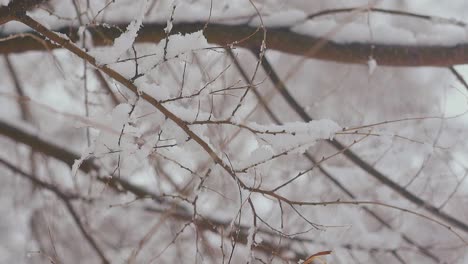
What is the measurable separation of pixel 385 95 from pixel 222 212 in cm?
286

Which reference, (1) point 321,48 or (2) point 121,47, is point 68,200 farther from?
(2) point 121,47

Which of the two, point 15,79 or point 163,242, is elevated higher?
point 15,79

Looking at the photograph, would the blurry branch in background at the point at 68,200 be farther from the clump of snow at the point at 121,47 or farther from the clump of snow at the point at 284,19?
the clump of snow at the point at 121,47

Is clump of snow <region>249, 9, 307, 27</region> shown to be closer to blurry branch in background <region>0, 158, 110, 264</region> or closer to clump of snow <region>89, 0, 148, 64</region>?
clump of snow <region>89, 0, 148, 64</region>

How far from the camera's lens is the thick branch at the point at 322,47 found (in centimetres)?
221

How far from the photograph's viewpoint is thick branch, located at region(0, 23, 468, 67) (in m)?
2.21

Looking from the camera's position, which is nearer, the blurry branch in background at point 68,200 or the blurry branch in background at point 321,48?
the blurry branch in background at point 321,48

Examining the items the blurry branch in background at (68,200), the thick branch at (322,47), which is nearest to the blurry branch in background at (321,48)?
the thick branch at (322,47)

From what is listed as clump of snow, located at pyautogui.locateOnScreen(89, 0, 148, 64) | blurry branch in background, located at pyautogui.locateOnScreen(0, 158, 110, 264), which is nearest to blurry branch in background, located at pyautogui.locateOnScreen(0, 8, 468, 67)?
blurry branch in background, located at pyautogui.locateOnScreen(0, 158, 110, 264)

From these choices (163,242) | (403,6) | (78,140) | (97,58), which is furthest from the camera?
(403,6)

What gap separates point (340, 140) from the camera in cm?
254

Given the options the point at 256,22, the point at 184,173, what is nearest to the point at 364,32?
the point at 256,22

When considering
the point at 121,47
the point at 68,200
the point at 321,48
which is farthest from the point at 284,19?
the point at 68,200

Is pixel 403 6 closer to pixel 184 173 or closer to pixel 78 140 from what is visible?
pixel 78 140
